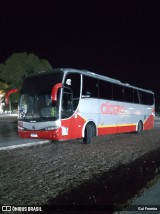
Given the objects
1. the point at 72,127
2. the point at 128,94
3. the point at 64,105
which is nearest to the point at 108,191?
the point at 64,105

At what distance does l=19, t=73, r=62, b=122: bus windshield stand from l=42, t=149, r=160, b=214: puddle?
5030 mm

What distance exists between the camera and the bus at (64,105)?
11.7 metres

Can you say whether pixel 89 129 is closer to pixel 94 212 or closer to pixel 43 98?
pixel 43 98

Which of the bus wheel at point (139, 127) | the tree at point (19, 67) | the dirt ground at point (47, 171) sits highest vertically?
the tree at point (19, 67)

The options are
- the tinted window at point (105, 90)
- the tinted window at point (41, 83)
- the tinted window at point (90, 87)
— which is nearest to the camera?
the tinted window at point (41, 83)

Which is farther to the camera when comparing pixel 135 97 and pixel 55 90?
pixel 135 97

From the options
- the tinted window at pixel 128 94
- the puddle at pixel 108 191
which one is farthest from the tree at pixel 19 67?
the puddle at pixel 108 191

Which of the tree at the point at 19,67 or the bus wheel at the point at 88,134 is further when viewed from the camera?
the tree at the point at 19,67

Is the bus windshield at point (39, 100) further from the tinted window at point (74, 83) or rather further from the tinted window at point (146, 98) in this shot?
the tinted window at point (146, 98)

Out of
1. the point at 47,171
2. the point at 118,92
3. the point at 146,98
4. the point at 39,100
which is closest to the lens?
the point at 47,171

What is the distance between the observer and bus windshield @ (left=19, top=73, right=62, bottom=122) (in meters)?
11.8

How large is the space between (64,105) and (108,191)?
680 centimetres

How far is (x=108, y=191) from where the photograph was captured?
17.3 ft

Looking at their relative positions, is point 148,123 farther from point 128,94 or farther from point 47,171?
point 47,171
